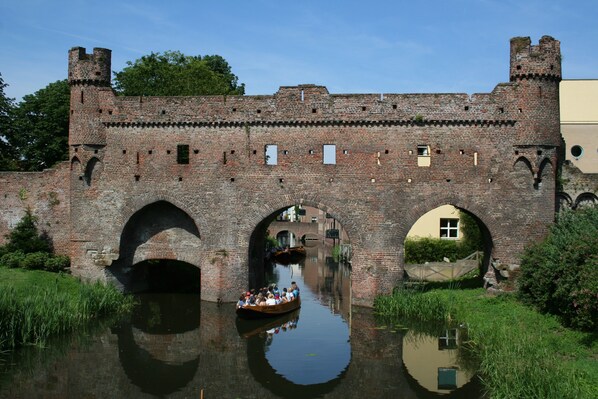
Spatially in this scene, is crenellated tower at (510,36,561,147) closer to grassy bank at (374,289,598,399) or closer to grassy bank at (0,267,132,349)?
grassy bank at (374,289,598,399)

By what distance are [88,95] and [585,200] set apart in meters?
22.2

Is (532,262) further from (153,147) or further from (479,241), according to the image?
(153,147)

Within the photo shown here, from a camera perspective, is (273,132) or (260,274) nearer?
(273,132)

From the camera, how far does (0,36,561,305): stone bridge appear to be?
25.8 m

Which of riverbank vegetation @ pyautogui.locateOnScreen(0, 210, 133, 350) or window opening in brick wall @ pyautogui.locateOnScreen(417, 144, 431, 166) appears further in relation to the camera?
window opening in brick wall @ pyautogui.locateOnScreen(417, 144, 431, 166)

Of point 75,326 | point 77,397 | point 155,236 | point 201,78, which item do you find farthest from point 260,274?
point 201,78

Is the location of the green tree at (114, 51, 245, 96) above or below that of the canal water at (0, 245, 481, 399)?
above

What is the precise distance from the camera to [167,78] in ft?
146

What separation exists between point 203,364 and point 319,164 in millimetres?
10959

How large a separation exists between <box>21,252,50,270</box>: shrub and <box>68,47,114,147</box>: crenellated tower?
5.06 meters

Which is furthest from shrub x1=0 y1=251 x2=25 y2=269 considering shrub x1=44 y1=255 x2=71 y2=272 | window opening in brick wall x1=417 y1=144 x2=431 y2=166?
window opening in brick wall x1=417 y1=144 x2=431 y2=166

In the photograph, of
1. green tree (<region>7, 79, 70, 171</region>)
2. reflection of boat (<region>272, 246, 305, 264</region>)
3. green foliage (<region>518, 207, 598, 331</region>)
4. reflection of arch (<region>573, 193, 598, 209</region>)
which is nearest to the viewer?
green foliage (<region>518, 207, 598, 331</region>)

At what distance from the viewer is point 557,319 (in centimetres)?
1972

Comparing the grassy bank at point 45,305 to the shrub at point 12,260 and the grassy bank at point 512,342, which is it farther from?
the grassy bank at point 512,342
